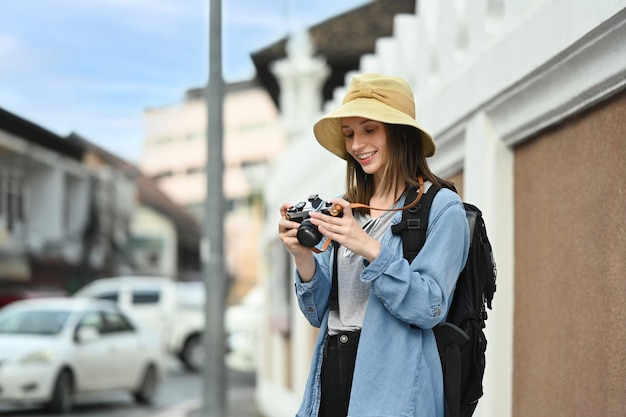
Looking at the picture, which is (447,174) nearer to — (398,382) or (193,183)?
(398,382)

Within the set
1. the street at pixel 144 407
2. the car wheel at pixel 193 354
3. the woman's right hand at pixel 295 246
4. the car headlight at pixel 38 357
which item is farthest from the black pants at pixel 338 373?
the car wheel at pixel 193 354

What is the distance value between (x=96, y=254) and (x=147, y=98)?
113ft

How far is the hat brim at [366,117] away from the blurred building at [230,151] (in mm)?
60420

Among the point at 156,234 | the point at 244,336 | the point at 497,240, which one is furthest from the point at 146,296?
the point at 156,234

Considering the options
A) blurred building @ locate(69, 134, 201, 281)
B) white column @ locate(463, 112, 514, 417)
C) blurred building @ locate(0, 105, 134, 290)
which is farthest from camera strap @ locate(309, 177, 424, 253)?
blurred building @ locate(69, 134, 201, 281)

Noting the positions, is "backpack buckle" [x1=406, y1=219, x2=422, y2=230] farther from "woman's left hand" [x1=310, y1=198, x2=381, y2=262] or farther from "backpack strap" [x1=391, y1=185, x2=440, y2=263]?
"woman's left hand" [x1=310, y1=198, x2=381, y2=262]

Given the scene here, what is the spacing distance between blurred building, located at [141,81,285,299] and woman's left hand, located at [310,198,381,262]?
6092cm

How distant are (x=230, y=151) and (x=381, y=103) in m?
70.0

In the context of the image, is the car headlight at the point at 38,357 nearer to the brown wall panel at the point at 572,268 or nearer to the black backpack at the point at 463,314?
the brown wall panel at the point at 572,268

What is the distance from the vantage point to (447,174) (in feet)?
22.7

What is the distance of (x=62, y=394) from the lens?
13734 millimetres

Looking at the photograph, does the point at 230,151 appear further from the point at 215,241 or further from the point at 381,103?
the point at 381,103

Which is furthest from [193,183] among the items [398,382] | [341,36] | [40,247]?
[398,382]

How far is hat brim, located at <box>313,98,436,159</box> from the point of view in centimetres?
326
